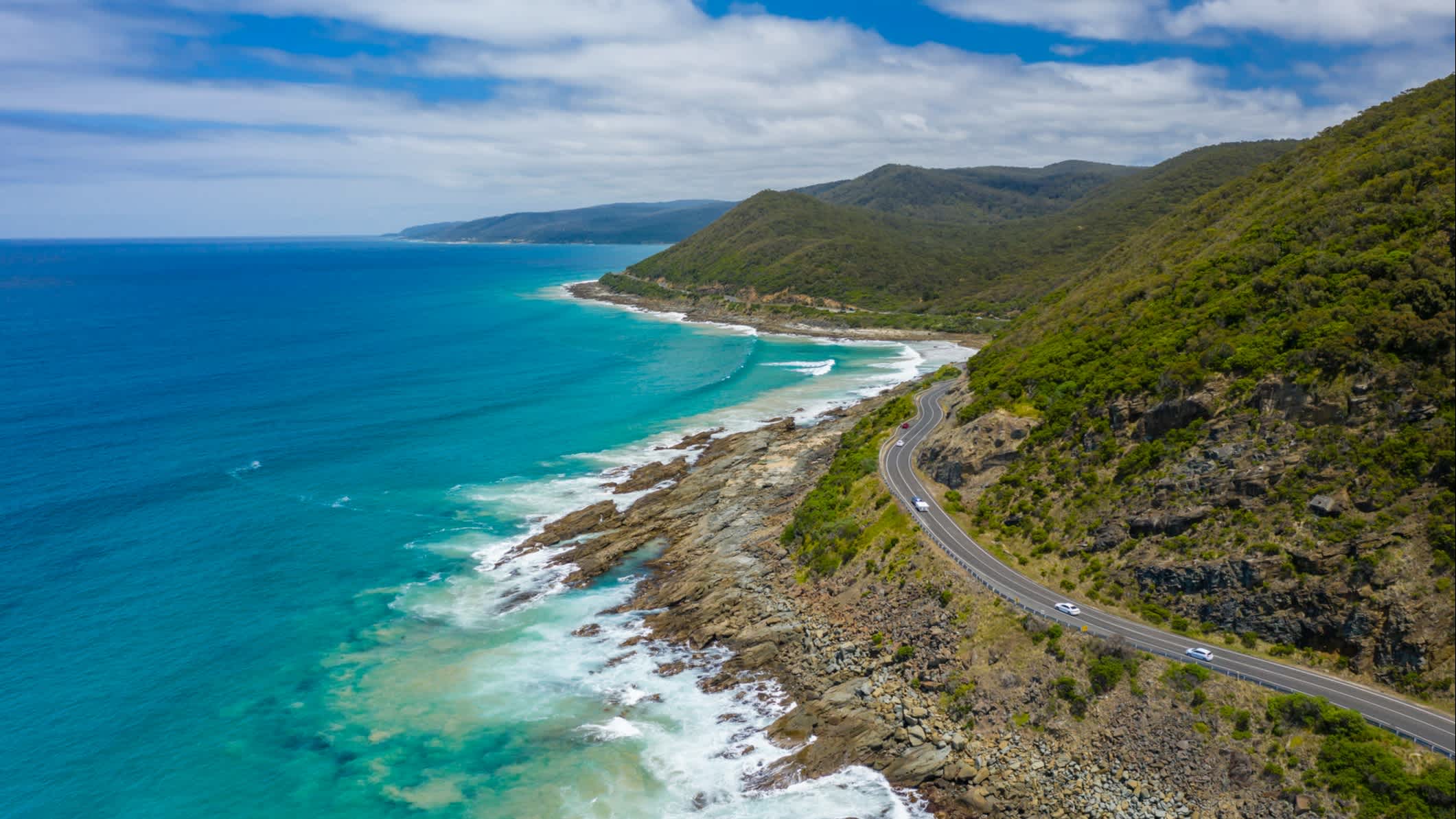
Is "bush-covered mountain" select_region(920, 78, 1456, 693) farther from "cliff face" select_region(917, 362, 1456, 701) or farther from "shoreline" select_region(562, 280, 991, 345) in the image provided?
"shoreline" select_region(562, 280, 991, 345)

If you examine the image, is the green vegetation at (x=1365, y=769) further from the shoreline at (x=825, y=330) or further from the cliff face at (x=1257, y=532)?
the shoreline at (x=825, y=330)

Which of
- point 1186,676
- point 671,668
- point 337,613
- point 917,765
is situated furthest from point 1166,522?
point 337,613

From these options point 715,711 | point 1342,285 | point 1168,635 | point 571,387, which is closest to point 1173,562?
point 1168,635

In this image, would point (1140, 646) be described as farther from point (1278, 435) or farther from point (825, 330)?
point (825, 330)

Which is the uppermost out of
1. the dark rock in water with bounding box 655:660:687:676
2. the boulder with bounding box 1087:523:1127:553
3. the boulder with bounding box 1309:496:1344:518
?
the boulder with bounding box 1309:496:1344:518

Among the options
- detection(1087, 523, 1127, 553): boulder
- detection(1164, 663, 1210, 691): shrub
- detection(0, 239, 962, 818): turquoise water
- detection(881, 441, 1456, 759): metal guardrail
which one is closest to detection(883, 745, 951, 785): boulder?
detection(0, 239, 962, 818): turquoise water

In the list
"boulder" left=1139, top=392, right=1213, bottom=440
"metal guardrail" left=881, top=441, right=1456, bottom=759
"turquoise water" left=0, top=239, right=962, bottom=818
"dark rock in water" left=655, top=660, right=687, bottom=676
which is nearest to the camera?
"metal guardrail" left=881, top=441, right=1456, bottom=759
